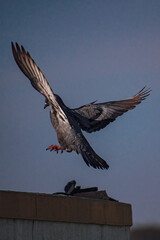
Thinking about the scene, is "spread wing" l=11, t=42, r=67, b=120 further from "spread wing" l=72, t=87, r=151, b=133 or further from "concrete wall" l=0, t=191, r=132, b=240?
"concrete wall" l=0, t=191, r=132, b=240

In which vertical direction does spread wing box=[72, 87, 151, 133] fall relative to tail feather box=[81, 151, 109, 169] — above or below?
above

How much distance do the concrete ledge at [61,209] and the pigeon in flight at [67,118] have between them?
1.09 m

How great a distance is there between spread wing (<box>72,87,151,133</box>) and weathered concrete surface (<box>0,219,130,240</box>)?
292 centimetres

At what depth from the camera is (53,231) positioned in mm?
6180

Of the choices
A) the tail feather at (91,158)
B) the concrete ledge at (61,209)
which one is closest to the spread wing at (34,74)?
the tail feather at (91,158)

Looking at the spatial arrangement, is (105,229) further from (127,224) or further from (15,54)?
(15,54)

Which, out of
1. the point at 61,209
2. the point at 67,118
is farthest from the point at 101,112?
the point at 61,209

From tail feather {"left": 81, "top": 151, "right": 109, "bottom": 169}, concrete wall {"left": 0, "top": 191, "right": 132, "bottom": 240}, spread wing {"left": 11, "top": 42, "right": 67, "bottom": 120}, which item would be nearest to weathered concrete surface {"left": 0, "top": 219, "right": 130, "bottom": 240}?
concrete wall {"left": 0, "top": 191, "right": 132, "bottom": 240}

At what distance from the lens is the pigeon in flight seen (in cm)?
827

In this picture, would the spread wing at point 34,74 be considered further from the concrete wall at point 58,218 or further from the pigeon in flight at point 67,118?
the concrete wall at point 58,218

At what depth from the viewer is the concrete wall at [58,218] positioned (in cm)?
575

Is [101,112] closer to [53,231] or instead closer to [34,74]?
[34,74]

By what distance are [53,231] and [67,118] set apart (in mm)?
2998

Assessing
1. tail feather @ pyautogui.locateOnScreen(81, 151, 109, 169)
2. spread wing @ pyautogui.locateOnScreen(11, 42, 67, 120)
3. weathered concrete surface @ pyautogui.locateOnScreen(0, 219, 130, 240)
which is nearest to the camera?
weathered concrete surface @ pyautogui.locateOnScreen(0, 219, 130, 240)
